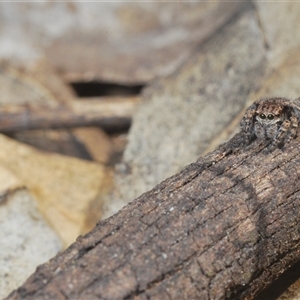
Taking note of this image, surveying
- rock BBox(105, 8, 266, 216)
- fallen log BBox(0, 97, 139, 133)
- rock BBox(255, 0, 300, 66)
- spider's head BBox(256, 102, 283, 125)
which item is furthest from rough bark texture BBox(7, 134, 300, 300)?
fallen log BBox(0, 97, 139, 133)

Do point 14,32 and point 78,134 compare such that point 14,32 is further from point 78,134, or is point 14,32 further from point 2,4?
point 78,134

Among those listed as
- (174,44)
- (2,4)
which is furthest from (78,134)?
(2,4)

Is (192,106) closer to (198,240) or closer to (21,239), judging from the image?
(21,239)

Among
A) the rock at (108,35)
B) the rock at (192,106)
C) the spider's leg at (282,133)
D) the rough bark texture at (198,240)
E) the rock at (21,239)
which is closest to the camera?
the rough bark texture at (198,240)

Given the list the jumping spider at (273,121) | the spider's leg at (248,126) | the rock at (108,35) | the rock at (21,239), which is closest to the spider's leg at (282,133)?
the jumping spider at (273,121)

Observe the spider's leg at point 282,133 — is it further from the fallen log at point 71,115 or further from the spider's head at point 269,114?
the fallen log at point 71,115

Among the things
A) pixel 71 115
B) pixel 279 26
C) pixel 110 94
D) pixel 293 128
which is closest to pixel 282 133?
pixel 293 128

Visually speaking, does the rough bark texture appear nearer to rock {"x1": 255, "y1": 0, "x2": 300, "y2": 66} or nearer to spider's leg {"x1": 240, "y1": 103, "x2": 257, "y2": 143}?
spider's leg {"x1": 240, "y1": 103, "x2": 257, "y2": 143}

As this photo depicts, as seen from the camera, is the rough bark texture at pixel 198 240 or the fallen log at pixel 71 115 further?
the fallen log at pixel 71 115
